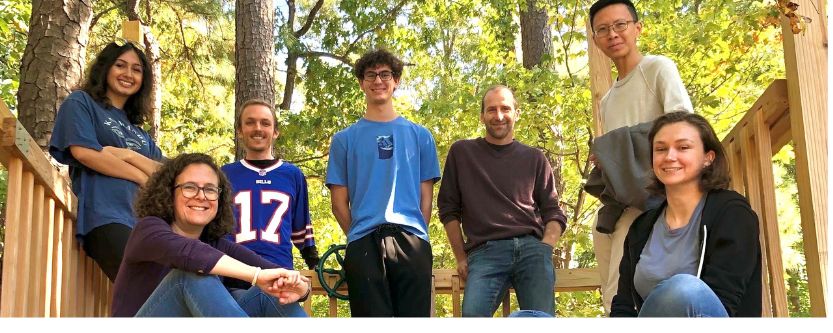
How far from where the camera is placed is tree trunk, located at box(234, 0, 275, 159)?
22.5ft

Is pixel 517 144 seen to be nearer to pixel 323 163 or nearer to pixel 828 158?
pixel 828 158

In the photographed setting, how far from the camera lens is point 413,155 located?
3613mm

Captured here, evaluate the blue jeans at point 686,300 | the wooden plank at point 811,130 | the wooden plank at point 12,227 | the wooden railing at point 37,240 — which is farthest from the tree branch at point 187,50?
the blue jeans at point 686,300

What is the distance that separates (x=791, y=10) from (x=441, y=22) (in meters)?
9.97

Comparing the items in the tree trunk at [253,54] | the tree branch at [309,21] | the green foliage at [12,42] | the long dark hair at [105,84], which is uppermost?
the tree branch at [309,21]

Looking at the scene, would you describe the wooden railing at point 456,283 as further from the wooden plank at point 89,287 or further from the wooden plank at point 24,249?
the wooden plank at point 24,249

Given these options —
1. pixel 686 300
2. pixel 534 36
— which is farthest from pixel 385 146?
pixel 534 36

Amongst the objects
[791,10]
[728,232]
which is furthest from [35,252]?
[791,10]

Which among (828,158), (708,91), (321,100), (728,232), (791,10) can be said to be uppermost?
(321,100)

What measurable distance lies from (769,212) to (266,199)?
1.85 m

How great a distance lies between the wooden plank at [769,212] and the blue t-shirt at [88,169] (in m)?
2.19

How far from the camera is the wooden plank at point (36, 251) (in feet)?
10.2

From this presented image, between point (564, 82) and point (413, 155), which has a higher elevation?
point (564, 82)

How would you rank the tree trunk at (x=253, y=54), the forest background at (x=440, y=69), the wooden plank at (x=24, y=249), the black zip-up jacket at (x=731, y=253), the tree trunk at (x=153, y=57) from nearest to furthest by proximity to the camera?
the black zip-up jacket at (x=731, y=253) → the wooden plank at (x=24, y=249) → the tree trunk at (x=253, y=54) → the forest background at (x=440, y=69) → the tree trunk at (x=153, y=57)
